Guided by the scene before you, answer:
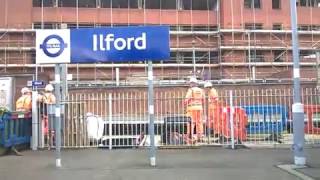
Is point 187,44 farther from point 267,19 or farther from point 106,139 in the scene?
point 106,139

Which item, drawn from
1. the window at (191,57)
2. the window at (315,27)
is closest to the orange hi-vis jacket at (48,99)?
the window at (191,57)

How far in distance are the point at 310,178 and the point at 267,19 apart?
185ft

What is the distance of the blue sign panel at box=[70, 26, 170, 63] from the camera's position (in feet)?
44.9

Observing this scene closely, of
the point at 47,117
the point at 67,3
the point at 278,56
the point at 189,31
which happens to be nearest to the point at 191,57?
the point at 189,31

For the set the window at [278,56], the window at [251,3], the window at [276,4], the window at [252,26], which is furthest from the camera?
the window at [276,4]

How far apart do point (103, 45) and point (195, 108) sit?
20.5 feet

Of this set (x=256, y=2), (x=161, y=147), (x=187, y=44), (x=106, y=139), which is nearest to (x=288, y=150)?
(x=161, y=147)

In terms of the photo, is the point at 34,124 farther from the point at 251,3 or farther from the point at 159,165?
the point at 251,3

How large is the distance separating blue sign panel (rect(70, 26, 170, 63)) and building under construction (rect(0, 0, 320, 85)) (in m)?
45.9

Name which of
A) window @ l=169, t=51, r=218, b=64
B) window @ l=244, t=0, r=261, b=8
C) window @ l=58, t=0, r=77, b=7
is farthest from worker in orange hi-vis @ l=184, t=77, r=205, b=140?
window @ l=244, t=0, r=261, b=8

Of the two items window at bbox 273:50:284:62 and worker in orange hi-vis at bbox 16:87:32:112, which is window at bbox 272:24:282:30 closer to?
window at bbox 273:50:284:62

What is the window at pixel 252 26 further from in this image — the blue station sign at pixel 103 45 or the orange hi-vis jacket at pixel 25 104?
the blue station sign at pixel 103 45

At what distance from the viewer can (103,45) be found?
13.8m

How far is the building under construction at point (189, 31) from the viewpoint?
2415 inches
